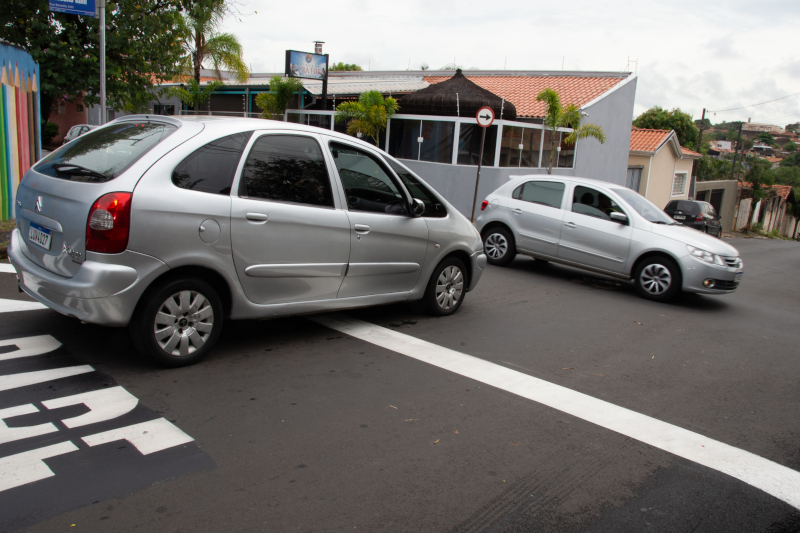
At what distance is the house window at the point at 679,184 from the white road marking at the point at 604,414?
35082 millimetres

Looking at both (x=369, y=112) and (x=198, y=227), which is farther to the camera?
(x=369, y=112)

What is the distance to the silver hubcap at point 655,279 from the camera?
8.90m

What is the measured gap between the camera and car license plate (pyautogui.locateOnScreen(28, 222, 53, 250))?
14.3 ft

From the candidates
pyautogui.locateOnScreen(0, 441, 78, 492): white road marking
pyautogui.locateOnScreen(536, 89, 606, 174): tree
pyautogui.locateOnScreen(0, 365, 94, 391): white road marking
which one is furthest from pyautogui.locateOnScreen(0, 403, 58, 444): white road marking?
pyautogui.locateOnScreen(536, 89, 606, 174): tree

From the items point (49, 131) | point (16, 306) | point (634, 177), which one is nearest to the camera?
point (16, 306)

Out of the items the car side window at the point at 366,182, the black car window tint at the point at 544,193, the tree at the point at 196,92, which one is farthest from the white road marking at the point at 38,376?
the tree at the point at 196,92

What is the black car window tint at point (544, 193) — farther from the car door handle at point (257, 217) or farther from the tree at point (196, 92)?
the tree at point (196, 92)

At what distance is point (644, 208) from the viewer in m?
9.58

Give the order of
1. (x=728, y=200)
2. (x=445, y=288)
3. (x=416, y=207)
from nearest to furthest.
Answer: (x=416, y=207) < (x=445, y=288) < (x=728, y=200)

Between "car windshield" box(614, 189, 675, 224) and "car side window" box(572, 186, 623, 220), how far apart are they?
0.23m

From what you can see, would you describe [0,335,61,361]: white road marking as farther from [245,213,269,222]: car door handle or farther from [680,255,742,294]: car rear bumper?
[680,255,742,294]: car rear bumper

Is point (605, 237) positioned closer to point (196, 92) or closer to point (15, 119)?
point (15, 119)

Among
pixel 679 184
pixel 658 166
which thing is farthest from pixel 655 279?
pixel 679 184

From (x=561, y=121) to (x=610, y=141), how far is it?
6.73 meters
